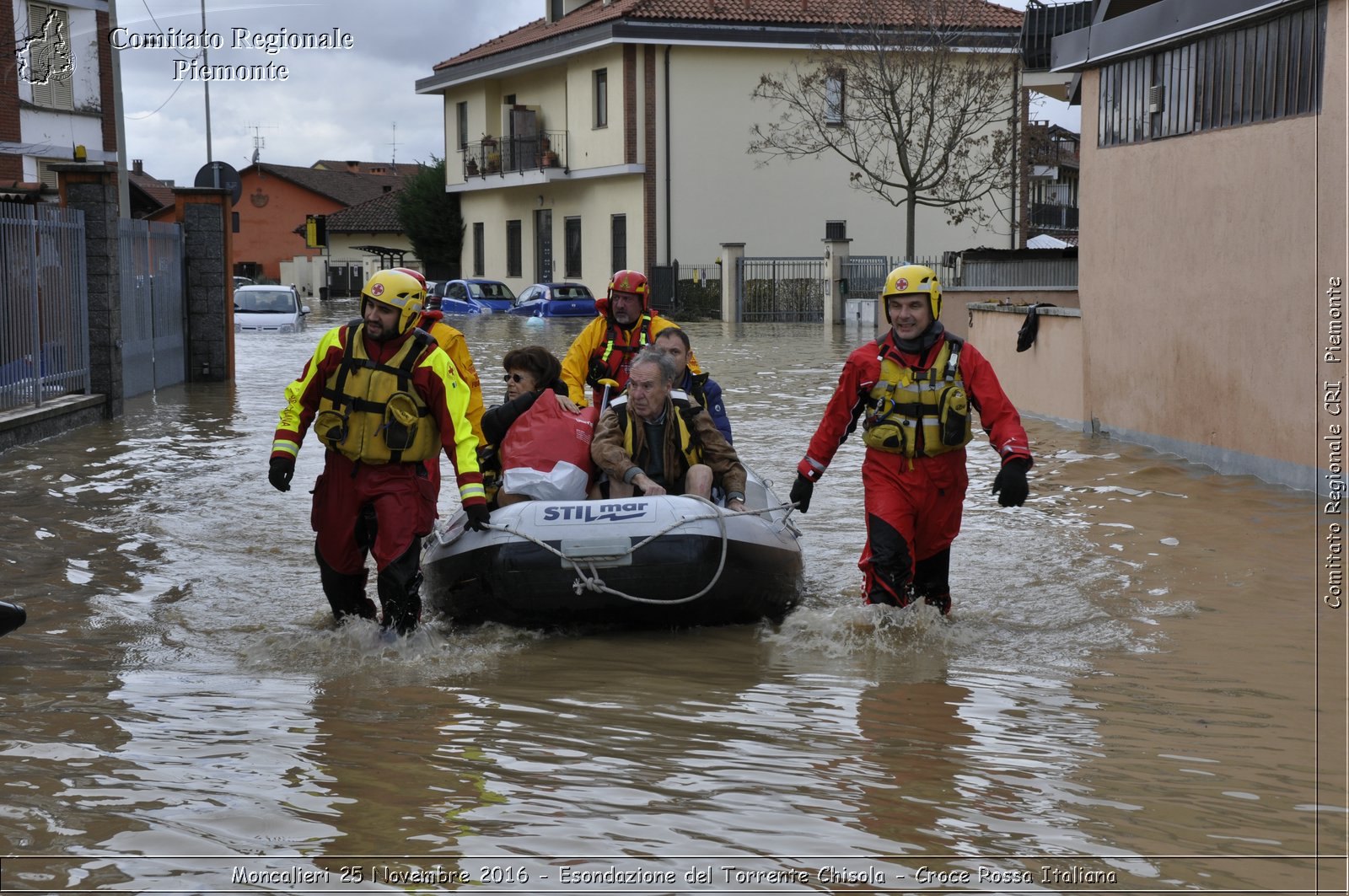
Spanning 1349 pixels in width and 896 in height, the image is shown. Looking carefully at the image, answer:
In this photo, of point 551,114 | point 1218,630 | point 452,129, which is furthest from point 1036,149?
point 1218,630

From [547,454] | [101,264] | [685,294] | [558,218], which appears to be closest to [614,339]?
[547,454]

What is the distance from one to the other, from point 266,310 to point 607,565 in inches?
1024

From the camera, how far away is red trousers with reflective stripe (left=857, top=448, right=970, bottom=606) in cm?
735

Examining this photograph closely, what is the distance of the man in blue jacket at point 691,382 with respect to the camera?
27.6 feet

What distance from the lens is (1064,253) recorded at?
65.5 ft

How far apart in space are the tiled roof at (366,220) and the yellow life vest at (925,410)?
68.1 meters

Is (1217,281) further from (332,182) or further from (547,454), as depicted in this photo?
(332,182)

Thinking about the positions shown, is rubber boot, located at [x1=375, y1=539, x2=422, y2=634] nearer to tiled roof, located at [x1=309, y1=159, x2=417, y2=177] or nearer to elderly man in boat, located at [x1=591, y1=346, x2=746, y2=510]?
elderly man in boat, located at [x1=591, y1=346, x2=746, y2=510]

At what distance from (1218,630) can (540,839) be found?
4284mm

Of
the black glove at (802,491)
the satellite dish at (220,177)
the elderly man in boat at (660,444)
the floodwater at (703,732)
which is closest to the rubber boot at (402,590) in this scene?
the floodwater at (703,732)

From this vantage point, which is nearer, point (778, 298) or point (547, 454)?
point (547, 454)

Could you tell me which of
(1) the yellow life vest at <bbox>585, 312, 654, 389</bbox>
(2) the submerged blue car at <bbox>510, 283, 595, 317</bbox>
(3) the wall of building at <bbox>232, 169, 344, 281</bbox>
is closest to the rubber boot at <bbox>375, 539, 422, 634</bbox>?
(1) the yellow life vest at <bbox>585, 312, 654, 389</bbox>

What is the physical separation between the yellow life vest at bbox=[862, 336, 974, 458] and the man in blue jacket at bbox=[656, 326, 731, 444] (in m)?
1.21

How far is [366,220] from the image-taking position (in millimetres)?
74625
